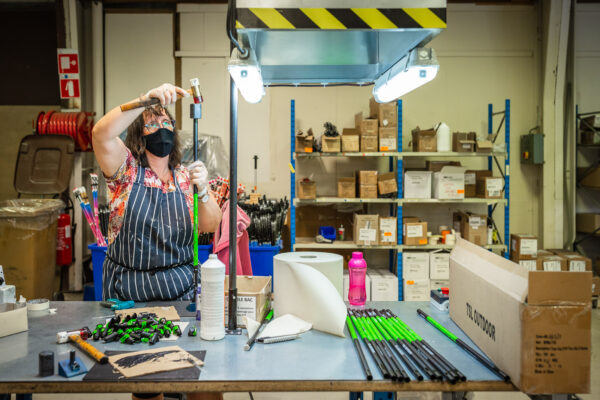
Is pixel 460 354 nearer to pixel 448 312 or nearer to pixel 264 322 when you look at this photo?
pixel 448 312

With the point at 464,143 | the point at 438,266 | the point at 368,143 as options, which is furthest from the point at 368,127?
the point at 438,266

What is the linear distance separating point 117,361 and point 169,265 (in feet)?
2.46

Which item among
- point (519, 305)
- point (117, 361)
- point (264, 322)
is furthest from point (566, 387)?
point (117, 361)

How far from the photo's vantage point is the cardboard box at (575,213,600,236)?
435cm

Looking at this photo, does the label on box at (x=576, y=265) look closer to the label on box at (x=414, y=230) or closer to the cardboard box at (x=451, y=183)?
the cardboard box at (x=451, y=183)

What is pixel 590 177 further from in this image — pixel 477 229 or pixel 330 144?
pixel 330 144

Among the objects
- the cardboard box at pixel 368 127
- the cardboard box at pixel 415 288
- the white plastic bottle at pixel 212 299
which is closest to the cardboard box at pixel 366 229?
the cardboard box at pixel 415 288

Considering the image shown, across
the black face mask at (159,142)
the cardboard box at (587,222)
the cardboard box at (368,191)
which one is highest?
the black face mask at (159,142)

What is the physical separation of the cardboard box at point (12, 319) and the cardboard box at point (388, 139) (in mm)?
3202

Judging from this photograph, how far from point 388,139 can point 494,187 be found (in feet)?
3.75

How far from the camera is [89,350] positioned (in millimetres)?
1265

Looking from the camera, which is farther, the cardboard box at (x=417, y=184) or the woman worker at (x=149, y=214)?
the cardboard box at (x=417, y=184)

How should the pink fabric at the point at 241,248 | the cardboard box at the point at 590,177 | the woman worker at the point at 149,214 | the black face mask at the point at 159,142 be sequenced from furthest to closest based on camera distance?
the cardboard box at the point at 590,177
the pink fabric at the point at 241,248
the black face mask at the point at 159,142
the woman worker at the point at 149,214

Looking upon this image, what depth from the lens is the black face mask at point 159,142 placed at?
6.57 ft
